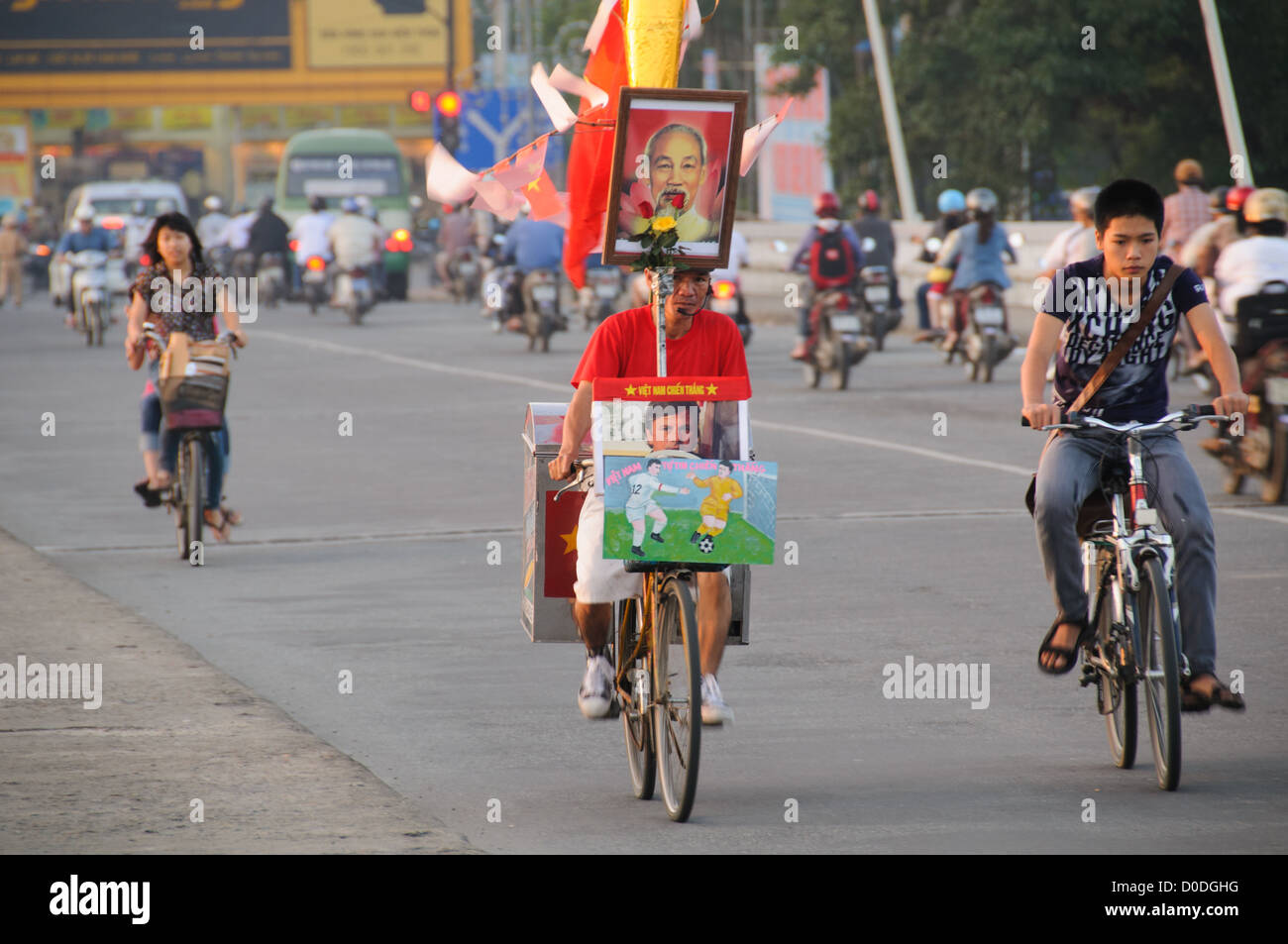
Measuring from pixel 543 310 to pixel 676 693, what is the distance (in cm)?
2115

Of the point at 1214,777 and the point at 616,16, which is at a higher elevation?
the point at 616,16

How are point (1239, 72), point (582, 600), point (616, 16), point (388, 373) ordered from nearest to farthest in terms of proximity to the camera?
point (582, 600) < point (616, 16) < point (388, 373) < point (1239, 72)

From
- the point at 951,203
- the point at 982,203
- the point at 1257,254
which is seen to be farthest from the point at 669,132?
the point at 951,203

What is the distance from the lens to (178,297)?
38.7 feet

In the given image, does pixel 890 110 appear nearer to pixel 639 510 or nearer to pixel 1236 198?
pixel 1236 198

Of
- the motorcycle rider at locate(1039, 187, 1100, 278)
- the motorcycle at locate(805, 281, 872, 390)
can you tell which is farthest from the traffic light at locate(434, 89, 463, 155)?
the motorcycle rider at locate(1039, 187, 1100, 278)

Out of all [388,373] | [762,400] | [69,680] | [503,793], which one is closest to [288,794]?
[503,793]

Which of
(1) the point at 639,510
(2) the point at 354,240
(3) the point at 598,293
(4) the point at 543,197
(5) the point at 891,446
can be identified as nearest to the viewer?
(1) the point at 639,510

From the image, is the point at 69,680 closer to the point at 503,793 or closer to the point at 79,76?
the point at 503,793

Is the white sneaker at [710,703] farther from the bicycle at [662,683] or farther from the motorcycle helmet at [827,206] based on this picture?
the motorcycle helmet at [827,206]

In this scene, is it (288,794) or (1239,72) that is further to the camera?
(1239,72)

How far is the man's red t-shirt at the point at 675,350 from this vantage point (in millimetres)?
6777

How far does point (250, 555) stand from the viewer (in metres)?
12.0

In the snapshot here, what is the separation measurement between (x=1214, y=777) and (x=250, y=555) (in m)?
6.34
